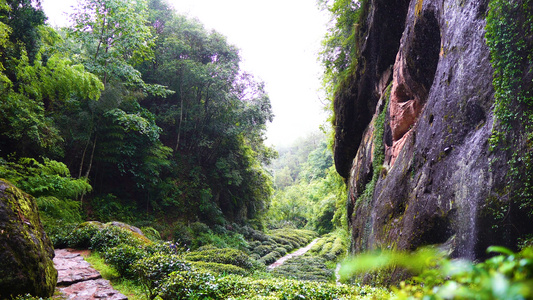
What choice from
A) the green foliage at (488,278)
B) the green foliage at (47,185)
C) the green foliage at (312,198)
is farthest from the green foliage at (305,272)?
the green foliage at (488,278)

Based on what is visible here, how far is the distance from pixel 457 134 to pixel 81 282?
677 cm

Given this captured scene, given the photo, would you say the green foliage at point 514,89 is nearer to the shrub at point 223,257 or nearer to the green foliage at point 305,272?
the shrub at point 223,257

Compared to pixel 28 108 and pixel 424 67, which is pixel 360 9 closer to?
pixel 424 67

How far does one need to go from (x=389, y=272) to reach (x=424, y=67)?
4.31m

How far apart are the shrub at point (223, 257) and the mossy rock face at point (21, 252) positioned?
185 inches

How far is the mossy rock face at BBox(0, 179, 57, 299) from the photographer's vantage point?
312 centimetres

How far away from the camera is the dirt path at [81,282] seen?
14.0ft

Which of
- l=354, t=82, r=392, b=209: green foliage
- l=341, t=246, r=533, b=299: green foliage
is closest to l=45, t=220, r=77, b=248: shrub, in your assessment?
l=354, t=82, r=392, b=209: green foliage

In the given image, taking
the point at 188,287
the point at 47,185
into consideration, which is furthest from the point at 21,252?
the point at 47,185

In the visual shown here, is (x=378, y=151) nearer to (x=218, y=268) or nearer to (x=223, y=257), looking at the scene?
(x=218, y=268)

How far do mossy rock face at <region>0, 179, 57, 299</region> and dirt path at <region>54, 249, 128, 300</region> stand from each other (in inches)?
21.5

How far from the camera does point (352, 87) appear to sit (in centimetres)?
991

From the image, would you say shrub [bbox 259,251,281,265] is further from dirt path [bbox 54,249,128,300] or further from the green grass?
dirt path [bbox 54,249,128,300]

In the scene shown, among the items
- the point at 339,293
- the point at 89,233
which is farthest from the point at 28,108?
the point at 339,293
